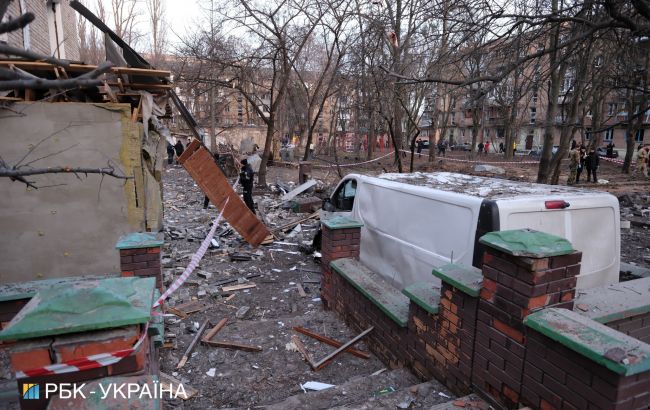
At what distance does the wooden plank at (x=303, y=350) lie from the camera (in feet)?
13.8

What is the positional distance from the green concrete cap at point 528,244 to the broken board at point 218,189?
6.82 m

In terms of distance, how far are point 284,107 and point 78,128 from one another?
1493 inches

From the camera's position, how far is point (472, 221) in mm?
3771

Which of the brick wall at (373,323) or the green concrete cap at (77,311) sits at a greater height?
the green concrete cap at (77,311)

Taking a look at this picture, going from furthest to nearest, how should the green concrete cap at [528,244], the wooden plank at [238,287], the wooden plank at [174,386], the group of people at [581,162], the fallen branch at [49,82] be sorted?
1. the group of people at [581,162]
2. the wooden plank at [238,287]
3. the wooden plank at [174,386]
4. the green concrete cap at [528,244]
5. the fallen branch at [49,82]

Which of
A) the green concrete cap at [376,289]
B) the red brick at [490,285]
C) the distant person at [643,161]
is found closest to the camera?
the red brick at [490,285]

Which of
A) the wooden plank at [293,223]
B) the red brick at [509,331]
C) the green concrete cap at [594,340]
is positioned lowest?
the wooden plank at [293,223]

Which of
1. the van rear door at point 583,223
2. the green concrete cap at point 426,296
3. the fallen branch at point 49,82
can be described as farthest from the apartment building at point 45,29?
the van rear door at point 583,223

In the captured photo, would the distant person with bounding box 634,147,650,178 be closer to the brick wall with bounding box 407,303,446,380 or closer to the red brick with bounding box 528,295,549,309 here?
the brick wall with bounding box 407,303,446,380

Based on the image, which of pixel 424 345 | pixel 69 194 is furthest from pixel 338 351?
pixel 69 194

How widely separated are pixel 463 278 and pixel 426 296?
539 mm

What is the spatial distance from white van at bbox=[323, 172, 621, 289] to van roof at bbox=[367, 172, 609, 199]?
1 cm

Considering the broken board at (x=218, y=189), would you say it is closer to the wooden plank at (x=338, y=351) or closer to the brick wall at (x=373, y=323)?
the brick wall at (x=373, y=323)

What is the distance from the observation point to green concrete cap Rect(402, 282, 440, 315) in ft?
10.8
